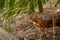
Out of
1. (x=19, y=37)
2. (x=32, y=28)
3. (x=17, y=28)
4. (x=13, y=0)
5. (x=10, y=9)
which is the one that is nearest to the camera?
(x=13, y=0)

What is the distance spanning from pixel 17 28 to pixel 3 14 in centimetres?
134

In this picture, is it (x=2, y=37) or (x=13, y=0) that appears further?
(x=2, y=37)

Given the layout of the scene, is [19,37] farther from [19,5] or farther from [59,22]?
[19,5]

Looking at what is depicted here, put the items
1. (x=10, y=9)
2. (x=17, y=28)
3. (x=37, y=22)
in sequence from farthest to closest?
(x=17, y=28), (x=37, y=22), (x=10, y=9)

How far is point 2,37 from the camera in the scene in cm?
229

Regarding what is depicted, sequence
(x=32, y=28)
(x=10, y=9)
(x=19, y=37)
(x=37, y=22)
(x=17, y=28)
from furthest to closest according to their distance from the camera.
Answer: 1. (x=17, y=28)
2. (x=32, y=28)
3. (x=19, y=37)
4. (x=37, y=22)
5. (x=10, y=9)

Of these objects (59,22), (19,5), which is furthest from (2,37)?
(19,5)

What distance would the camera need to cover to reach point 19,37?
7.75ft

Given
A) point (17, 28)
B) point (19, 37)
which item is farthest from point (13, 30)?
point (19, 37)

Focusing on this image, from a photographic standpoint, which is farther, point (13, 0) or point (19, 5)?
point (19, 5)

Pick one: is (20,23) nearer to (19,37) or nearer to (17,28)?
(17,28)

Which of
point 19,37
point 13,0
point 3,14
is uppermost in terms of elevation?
point 13,0

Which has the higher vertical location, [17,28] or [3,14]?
[3,14]

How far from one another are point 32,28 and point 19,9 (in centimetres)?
114
